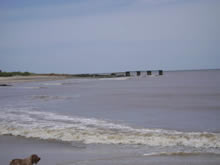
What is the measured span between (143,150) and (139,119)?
538cm

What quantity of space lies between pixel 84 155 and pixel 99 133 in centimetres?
247

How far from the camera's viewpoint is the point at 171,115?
46.6 feet

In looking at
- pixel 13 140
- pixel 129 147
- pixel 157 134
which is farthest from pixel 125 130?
pixel 13 140

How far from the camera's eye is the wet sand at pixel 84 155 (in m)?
6.74

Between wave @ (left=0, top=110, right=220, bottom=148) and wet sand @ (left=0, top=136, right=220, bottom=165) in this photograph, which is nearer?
wet sand @ (left=0, top=136, right=220, bottom=165)

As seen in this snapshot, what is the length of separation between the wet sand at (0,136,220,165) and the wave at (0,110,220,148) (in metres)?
0.72

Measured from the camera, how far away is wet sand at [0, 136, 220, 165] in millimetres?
6738

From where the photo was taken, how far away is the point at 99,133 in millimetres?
9836

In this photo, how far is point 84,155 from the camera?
7391 mm

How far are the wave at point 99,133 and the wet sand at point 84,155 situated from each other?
72cm

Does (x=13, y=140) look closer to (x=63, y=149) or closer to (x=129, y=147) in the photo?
(x=63, y=149)

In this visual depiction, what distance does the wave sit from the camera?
862 cm

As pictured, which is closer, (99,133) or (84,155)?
(84,155)

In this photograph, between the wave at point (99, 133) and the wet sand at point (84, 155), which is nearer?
the wet sand at point (84, 155)
